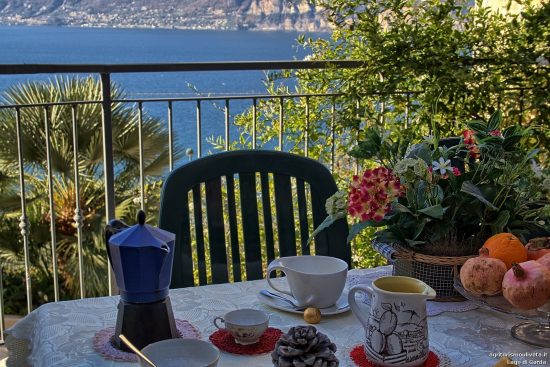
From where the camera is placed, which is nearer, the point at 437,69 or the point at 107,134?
the point at 107,134

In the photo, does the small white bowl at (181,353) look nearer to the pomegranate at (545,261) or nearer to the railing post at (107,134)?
the pomegranate at (545,261)

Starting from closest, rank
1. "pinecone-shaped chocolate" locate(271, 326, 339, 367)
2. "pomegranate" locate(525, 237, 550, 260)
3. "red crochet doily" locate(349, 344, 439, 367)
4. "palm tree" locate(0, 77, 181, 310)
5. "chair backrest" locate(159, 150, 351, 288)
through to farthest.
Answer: "pinecone-shaped chocolate" locate(271, 326, 339, 367) < "red crochet doily" locate(349, 344, 439, 367) < "pomegranate" locate(525, 237, 550, 260) < "chair backrest" locate(159, 150, 351, 288) < "palm tree" locate(0, 77, 181, 310)

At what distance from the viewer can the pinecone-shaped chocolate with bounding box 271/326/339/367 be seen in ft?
3.11

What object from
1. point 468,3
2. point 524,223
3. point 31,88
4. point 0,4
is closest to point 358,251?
point 468,3

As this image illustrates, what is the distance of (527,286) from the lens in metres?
1.06

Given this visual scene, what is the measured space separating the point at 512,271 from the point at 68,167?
4883 mm

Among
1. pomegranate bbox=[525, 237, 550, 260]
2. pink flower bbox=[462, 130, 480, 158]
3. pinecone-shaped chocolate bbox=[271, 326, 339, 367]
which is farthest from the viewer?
pink flower bbox=[462, 130, 480, 158]

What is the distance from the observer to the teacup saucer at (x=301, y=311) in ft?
4.12

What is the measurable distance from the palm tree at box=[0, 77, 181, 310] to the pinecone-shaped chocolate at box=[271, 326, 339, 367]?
4.39m

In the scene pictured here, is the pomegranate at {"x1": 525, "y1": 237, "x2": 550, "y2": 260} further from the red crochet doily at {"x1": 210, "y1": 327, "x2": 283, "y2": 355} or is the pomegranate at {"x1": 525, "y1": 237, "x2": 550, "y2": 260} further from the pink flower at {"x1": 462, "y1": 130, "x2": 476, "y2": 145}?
the red crochet doily at {"x1": 210, "y1": 327, "x2": 283, "y2": 355}

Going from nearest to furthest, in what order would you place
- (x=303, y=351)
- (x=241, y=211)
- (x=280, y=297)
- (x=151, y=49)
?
(x=303, y=351) < (x=280, y=297) < (x=241, y=211) < (x=151, y=49)

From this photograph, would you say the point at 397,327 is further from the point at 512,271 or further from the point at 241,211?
the point at 241,211

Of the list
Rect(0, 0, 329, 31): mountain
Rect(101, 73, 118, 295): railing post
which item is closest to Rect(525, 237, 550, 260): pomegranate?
Rect(101, 73, 118, 295): railing post

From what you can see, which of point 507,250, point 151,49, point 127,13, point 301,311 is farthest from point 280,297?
point 151,49
